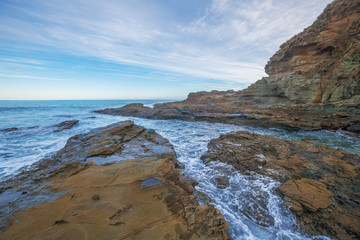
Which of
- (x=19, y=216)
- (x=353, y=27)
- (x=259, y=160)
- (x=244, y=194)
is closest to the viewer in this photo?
(x=19, y=216)

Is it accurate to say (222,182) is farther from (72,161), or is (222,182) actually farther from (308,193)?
(72,161)

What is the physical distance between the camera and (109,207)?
2697mm

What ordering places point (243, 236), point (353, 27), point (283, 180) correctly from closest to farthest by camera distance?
point (243, 236), point (283, 180), point (353, 27)

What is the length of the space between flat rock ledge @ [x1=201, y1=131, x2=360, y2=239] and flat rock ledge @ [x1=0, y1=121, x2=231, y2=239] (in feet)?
8.85

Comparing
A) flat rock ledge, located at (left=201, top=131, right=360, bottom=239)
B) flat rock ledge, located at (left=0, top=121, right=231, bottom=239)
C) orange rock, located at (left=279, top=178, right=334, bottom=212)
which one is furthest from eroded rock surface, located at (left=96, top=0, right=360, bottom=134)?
flat rock ledge, located at (left=0, top=121, right=231, bottom=239)

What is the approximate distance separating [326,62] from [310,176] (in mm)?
24279

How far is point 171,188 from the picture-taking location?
3398mm

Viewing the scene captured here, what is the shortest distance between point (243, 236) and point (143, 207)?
242 cm

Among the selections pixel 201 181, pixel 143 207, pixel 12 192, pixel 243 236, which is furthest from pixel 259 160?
pixel 12 192

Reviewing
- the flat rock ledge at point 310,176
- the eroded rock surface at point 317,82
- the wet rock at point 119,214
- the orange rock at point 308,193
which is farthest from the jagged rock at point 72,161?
the eroded rock surface at point 317,82

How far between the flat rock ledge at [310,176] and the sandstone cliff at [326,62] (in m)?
16.5

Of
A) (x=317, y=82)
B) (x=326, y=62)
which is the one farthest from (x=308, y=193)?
(x=326, y=62)

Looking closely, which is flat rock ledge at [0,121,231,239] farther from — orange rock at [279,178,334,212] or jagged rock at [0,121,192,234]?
orange rock at [279,178,334,212]

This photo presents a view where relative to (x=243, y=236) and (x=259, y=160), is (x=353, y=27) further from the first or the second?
(x=243, y=236)
